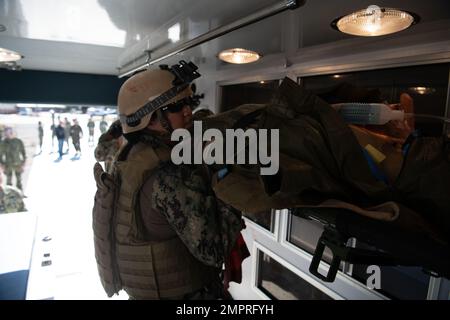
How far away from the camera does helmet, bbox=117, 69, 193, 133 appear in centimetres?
119

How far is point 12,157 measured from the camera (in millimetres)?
3289

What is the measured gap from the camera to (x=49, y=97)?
3.10 metres

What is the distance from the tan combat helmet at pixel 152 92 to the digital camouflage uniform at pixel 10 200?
3.08 m

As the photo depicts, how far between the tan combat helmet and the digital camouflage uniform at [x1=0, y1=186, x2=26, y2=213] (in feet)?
10.1

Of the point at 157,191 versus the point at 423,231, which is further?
the point at 157,191

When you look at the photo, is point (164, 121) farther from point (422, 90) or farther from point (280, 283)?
point (280, 283)

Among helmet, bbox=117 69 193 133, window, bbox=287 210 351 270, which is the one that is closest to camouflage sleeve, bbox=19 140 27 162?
helmet, bbox=117 69 193 133

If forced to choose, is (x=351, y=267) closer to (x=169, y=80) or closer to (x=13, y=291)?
(x=169, y=80)

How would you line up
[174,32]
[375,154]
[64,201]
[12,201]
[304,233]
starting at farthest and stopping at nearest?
[64,201]
[12,201]
[304,233]
[174,32]
[375,154]

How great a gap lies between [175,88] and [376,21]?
80 cm

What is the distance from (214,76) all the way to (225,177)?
5.76 ft

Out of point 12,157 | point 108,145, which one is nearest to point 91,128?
point 12,157

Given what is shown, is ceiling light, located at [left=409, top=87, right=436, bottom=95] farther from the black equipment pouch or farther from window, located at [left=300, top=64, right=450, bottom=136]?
the black equipment pouch
